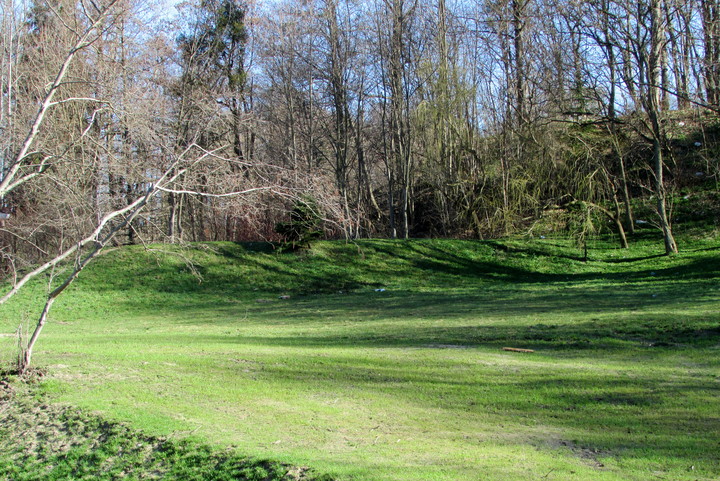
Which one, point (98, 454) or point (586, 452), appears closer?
point (586, 452)

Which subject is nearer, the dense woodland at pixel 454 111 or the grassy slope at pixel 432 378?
the grassy slope at pixel 432 378

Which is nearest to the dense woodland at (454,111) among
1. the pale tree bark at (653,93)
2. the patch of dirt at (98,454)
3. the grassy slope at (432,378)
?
the pale tree bark at (653,93)

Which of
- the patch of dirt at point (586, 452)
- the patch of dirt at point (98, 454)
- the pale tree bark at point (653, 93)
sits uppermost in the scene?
the pale tree bark at point (653, 93)

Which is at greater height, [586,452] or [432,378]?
[432,378]

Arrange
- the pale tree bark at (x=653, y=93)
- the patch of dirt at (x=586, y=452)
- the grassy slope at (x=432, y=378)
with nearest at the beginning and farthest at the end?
the patch of dirt at (x=586, y=452) < the grassy slope at (x=432, y=378) < the pale tree bark at (x=653, y=93)

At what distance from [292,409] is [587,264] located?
64.8 ft

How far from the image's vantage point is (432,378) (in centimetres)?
782

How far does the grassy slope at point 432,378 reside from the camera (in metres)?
5.26

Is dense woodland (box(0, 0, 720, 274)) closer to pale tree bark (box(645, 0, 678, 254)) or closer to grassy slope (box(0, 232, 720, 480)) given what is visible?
pale tree bark (box(645, 0, 678, 254))

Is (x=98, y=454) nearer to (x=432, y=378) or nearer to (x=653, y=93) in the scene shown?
(x=432, y=378)

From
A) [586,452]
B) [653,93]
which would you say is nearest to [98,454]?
[586,452]

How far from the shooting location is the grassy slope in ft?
17.3

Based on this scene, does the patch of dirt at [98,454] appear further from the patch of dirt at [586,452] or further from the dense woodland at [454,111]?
the dense woodland at [454,111]

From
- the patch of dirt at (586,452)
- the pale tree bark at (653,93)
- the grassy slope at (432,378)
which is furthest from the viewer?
the pale tree bark at (653,93)
